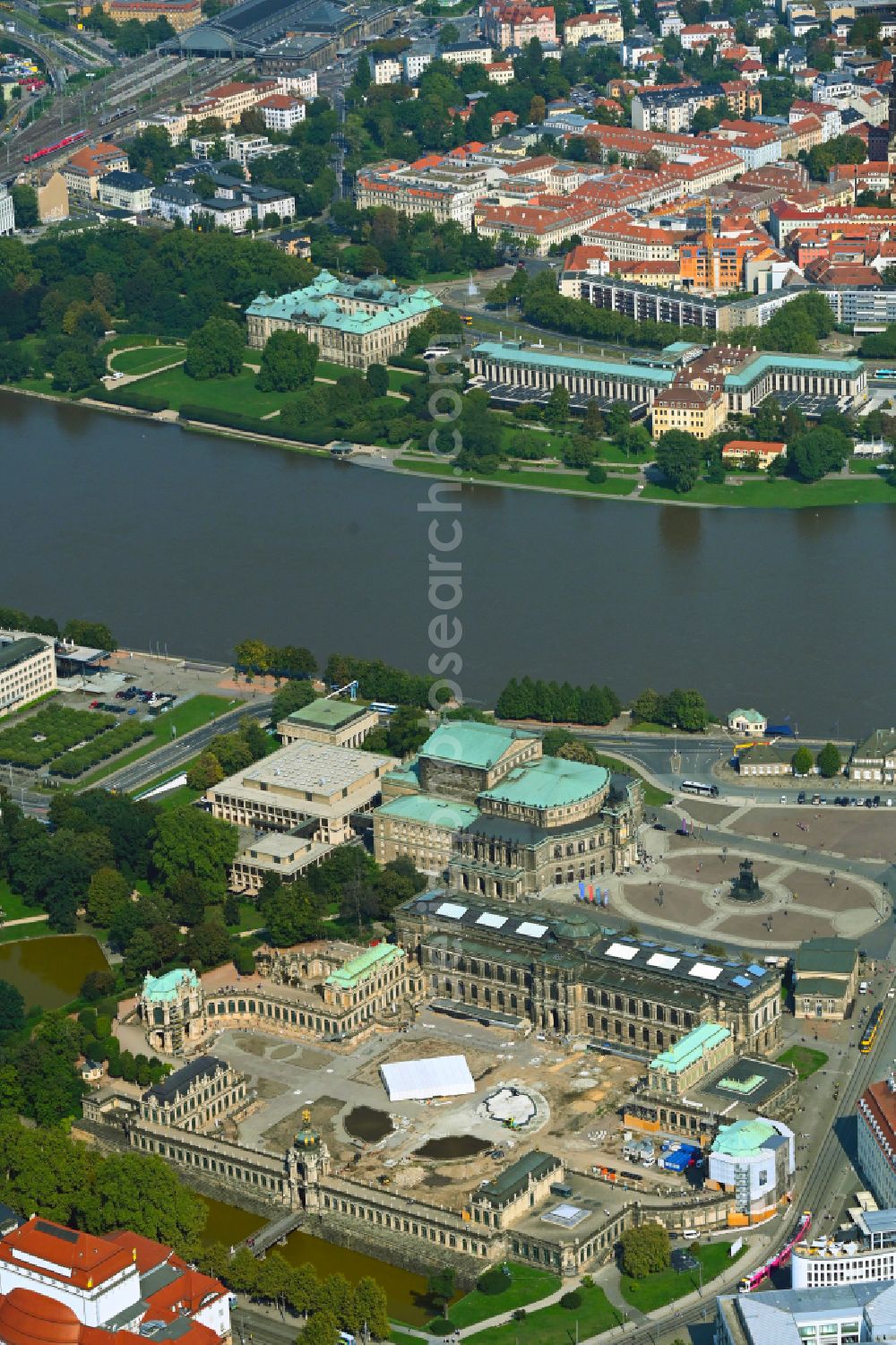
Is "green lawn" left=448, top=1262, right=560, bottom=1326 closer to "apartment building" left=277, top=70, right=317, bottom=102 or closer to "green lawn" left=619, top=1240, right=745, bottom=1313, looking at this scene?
"green lawn" left=619, top=1240, right=745, bottom=1313

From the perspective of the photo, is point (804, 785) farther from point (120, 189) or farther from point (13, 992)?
point (120, 189)

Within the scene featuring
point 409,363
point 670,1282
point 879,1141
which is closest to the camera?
point 670,1282

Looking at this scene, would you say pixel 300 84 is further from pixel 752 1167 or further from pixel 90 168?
pixel 752 1167

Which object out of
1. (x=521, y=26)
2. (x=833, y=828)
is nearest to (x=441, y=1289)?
(x=833, y=828)

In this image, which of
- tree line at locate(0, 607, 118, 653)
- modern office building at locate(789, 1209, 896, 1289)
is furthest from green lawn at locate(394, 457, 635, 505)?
modern office building at locate(789, 1209, 896, 1289)

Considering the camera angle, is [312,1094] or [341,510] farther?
Result: [341,510]

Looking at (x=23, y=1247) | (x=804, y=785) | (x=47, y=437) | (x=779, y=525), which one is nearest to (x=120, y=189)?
(x=47, y=437)
